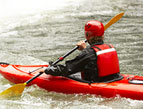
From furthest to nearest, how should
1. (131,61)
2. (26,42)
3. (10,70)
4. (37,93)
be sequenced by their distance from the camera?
(26,42)
(131,61)
(10,70)
(37,93)

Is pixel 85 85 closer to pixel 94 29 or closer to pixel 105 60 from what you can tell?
pixel 105 60

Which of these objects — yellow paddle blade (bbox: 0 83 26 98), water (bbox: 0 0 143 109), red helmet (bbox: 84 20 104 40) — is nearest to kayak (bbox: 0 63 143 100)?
water (bbox: 0 0 143 109)

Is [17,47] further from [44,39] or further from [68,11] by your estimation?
[68,11]

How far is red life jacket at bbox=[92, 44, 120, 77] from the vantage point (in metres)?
4.13

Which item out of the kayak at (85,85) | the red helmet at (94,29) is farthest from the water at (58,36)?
the red helmet at (94,29)

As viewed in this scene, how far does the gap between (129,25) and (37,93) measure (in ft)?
23.1

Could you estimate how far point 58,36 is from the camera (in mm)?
9914

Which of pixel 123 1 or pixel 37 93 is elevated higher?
pixel 123 1

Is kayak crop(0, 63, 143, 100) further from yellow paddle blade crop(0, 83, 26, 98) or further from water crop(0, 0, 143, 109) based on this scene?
yellow paddle blade crop(0, 83, 26, 98)

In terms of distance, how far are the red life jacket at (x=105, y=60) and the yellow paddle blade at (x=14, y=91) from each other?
140 centimetres

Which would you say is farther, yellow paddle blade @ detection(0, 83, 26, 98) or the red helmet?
yellow paddle blade @ detection(0, 83, 26, 98)

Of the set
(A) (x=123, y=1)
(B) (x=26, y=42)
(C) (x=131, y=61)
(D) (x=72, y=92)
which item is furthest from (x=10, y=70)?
(A) (x=123, y=1)

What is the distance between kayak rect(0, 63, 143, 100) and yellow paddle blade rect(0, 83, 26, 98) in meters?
0.23

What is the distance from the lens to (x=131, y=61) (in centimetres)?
666
